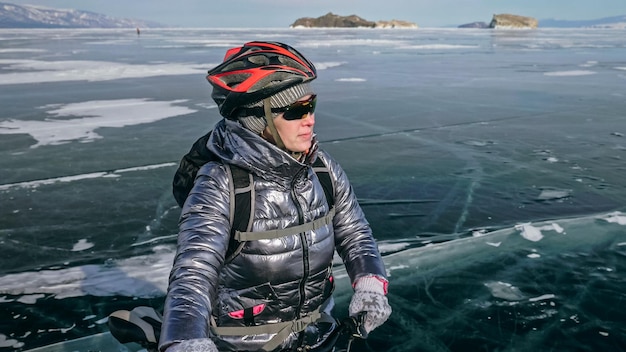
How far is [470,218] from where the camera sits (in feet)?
17.4

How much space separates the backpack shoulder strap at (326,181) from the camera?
218 cm

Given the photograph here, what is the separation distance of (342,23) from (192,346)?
188m

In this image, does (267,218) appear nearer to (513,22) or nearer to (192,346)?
(192,346)

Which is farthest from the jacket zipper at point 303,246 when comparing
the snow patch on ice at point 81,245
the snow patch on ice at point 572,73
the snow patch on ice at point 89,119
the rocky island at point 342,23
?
the rocky island at point 342,23

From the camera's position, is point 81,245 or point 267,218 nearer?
point 267,218

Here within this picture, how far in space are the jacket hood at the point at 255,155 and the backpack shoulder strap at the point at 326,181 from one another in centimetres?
19

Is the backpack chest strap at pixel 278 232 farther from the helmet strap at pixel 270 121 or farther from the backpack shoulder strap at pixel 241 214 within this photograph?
the helmet strap at pixel 270 121

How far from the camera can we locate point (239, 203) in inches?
74.5

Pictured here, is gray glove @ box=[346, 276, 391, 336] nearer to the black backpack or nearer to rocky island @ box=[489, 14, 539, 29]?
the black backpack

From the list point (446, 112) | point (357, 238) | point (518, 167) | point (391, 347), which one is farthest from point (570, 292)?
point (446, 112)

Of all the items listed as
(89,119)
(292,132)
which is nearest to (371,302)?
(292,132)

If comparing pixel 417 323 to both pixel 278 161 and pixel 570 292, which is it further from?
pixel 278 161

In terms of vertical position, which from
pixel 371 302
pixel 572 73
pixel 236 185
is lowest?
pixel 572 73

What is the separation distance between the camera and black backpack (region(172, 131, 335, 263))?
1888 millimetres
